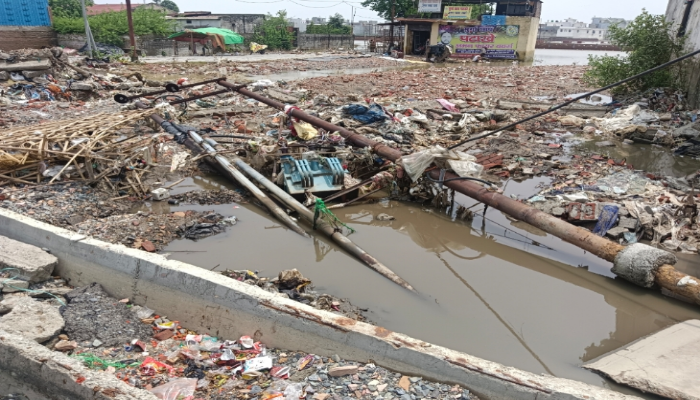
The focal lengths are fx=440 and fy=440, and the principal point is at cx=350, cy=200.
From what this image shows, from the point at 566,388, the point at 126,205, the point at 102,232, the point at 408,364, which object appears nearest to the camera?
the point at 566,388

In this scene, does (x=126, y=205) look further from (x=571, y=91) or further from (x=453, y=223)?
(x=571, y=91)

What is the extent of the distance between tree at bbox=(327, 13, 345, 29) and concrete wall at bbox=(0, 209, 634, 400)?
1749 inches

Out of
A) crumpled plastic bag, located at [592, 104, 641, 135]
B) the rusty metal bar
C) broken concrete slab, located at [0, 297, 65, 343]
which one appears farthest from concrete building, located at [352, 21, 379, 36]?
broken concrete slab, located at [0, 297, 65, 343]

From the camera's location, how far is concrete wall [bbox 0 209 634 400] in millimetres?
2638

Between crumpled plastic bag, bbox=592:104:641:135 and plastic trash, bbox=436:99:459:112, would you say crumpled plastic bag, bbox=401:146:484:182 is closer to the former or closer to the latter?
crumpled plastic bag, bbox=592:104:641:135

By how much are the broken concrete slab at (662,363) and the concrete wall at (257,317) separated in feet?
1.48

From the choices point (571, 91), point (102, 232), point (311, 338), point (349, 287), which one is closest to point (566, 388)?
point (311, 338)

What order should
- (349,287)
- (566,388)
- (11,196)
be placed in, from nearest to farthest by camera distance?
(566,388)
(349,287)
(11,196)

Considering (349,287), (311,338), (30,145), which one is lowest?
(349,287)

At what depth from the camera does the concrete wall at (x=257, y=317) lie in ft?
8.66

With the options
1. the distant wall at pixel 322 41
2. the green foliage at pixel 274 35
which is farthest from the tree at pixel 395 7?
the green foliage at pixel 274 35

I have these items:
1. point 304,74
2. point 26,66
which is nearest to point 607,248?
point 26,66

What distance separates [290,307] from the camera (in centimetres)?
315

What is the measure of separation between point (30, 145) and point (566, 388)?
6747 millimetres
